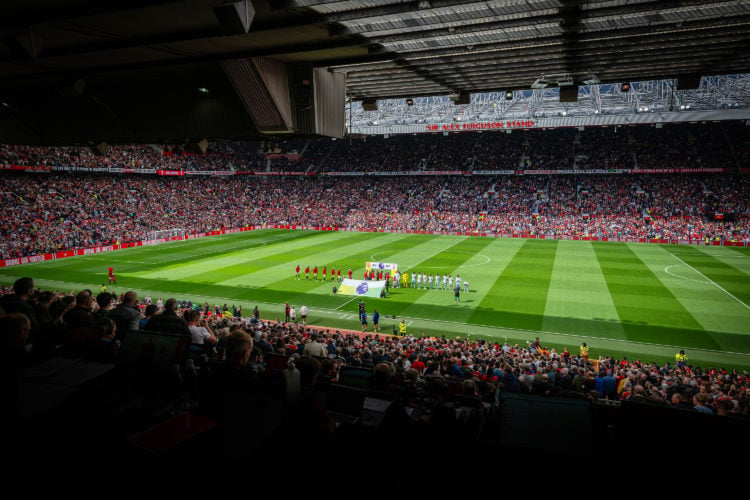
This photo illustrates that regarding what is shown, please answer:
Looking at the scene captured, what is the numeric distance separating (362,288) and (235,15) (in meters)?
22.0

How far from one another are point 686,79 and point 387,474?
1366cm

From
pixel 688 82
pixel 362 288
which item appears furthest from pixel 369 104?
pixel 362 288

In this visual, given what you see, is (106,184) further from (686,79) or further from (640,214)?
(640,214)

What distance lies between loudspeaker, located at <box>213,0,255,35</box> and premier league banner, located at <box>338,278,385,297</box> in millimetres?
21563

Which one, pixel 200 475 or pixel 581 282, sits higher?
pixel 200 475

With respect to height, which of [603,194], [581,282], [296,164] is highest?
[296,164]

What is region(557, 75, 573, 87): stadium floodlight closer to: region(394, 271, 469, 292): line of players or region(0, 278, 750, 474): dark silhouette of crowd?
region(0, 278, 750, 474): dark silhouette of crowd

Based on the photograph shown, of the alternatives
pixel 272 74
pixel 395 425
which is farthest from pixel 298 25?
pixel 395 425

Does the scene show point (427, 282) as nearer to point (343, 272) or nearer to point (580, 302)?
point (343, 272)

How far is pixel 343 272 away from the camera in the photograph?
32656 mm

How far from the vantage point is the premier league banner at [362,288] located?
27.1 m

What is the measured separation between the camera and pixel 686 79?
12.0 m

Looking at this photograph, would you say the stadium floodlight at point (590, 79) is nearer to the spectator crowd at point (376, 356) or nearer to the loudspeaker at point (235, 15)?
the spectator crowd at point (376, 356)

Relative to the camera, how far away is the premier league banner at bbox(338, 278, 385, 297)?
89.0ft
